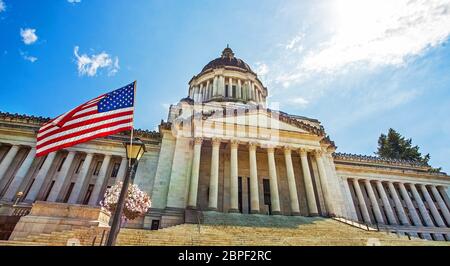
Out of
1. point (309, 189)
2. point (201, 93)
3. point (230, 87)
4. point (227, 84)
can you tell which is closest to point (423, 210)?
point (309, 189)

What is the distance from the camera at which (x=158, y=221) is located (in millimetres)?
19219

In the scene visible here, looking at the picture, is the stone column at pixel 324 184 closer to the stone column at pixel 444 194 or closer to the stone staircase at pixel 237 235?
the stone staircase at pixel 237 235

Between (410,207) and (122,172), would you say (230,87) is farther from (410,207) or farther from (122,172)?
(410,207)

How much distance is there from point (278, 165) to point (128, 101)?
2055 centimetres

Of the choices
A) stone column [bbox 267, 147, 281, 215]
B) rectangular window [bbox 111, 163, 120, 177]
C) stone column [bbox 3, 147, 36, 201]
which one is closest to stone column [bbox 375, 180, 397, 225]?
stone column [bbox 267, 147, 281, 215]

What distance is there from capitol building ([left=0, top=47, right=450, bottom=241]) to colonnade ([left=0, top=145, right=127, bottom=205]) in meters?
0.09

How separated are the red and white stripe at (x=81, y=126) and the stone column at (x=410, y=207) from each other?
119 ft

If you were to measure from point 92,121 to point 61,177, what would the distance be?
18386 millimetres

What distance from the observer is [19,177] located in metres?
22.3

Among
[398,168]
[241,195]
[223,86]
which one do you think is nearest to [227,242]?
[241,195]

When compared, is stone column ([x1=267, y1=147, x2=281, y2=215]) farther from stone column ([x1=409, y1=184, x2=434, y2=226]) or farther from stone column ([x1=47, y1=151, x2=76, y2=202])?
stone column ([x1=409, y1=184, x2=434, y2=226])

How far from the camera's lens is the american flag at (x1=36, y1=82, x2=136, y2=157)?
360 inches

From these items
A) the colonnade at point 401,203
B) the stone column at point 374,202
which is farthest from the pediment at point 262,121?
the colonnade at point 401,203

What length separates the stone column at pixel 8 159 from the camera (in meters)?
23.0
